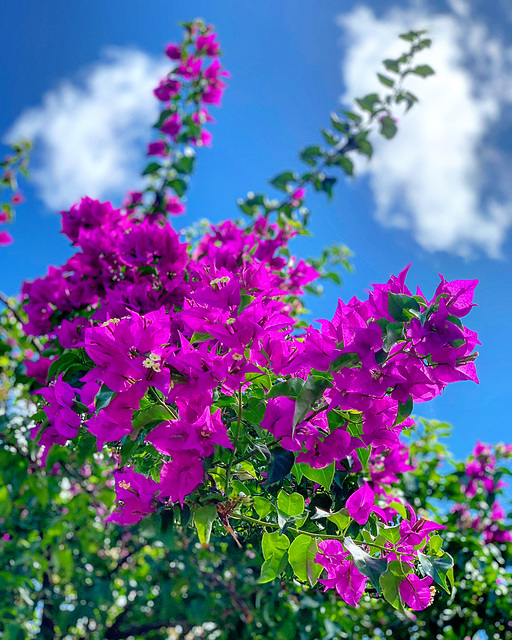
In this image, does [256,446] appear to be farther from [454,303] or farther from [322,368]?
[454,303]

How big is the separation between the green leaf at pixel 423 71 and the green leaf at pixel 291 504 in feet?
6.55

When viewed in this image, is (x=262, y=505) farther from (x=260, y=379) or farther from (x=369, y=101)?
(x=369, y=101)

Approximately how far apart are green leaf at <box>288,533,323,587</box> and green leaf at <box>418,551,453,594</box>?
0.16 meters

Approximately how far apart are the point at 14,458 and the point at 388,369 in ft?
5.20

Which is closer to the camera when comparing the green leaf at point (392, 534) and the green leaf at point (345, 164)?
the green leaf at point (392, 534)

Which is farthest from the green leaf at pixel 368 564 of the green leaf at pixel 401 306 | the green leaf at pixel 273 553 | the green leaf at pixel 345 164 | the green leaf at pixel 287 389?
the green leaf at pixel 345 164

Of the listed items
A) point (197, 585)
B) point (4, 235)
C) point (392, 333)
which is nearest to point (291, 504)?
point (392, 333)

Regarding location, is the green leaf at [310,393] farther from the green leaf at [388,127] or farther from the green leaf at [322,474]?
the green leaf at [388,127]

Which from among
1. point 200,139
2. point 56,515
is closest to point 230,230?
point 200,139

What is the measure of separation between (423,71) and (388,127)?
25 centimetres

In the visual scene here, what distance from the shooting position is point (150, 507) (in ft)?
2.77

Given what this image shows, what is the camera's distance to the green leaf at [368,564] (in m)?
0.73

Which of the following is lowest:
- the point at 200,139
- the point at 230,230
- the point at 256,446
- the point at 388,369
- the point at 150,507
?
the point at 150,507

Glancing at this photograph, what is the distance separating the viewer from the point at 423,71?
221 centimetres
